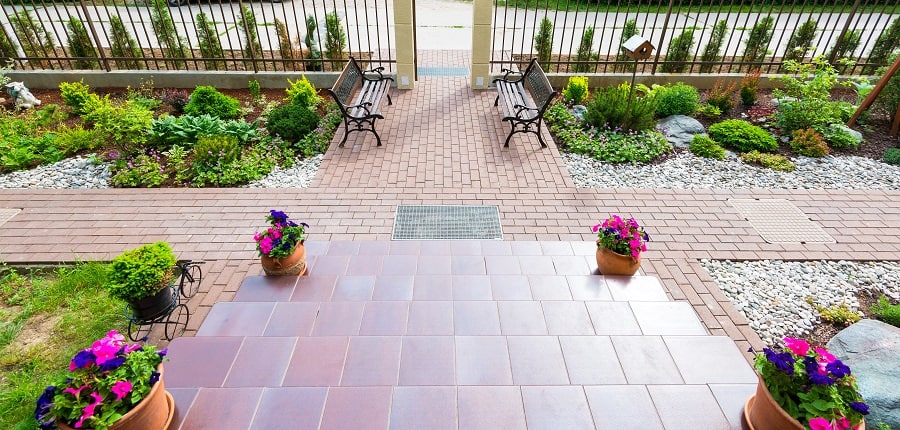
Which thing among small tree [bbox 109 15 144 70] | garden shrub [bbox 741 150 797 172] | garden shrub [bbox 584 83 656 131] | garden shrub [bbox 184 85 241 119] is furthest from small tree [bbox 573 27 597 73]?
small tree [bbox 109 15 144 70]

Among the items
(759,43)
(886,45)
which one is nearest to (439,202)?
(759,43)

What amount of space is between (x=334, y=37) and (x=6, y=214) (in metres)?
6.18

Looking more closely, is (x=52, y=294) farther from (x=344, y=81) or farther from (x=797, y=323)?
(x=797, y=323)

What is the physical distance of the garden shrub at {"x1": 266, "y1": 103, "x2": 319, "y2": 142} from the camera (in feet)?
21.7

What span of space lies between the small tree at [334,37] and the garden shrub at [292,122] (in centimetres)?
268

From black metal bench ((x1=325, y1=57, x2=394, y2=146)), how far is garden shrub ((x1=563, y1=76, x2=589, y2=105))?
330 centimetres

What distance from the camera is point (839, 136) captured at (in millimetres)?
6766

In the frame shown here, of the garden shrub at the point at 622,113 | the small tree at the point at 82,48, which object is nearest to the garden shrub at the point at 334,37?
the small tree at the point at 82,48

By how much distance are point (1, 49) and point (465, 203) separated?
9989 millimetres

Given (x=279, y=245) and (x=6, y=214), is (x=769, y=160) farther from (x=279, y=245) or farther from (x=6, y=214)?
(x=6, y=214)

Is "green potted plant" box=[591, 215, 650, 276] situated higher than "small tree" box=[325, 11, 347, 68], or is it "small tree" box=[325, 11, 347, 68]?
"small tree" box=[325, 11, 347, 68]

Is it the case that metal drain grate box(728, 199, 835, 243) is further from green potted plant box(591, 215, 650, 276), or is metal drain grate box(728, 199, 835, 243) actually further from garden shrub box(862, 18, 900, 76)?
garden shrub box(862, 18, 900, 76)

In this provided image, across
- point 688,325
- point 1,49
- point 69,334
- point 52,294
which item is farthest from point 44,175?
point 688,325

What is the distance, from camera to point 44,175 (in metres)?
5.89
